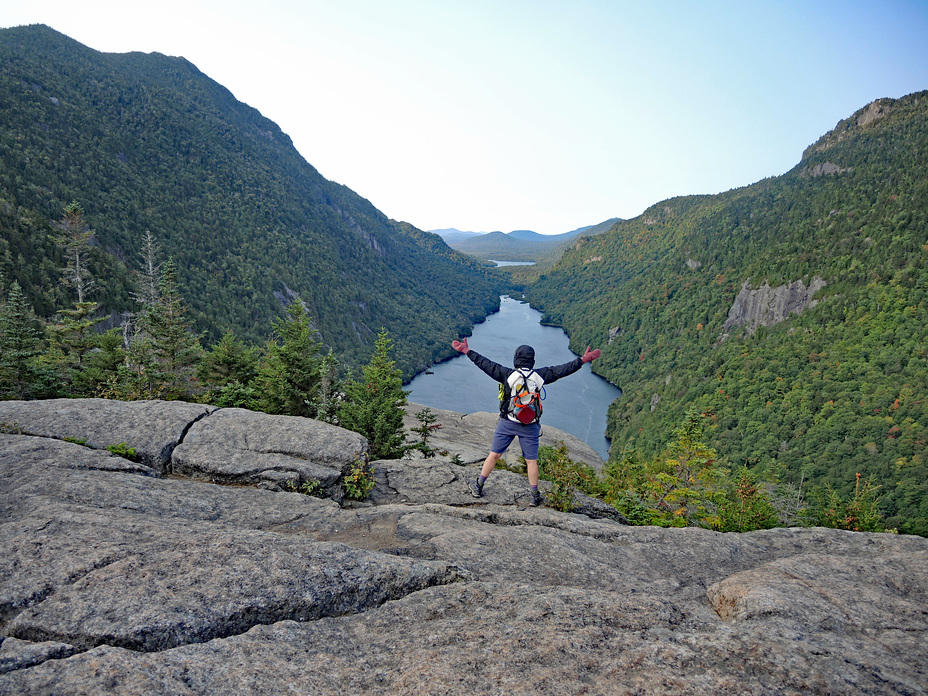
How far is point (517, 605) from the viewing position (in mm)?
4270

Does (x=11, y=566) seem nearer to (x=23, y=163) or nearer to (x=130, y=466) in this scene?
(x=130, y=466)

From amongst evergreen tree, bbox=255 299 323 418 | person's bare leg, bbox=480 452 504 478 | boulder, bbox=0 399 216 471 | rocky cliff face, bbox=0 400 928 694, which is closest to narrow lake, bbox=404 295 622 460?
evergreen tree, bbox=255 299 323 418

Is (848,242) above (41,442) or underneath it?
above

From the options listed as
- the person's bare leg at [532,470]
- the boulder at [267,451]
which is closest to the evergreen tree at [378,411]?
the boulder at [267,451]

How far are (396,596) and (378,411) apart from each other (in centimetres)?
1069

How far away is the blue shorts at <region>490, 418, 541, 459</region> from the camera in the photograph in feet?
24.6

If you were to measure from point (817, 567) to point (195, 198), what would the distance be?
15081 cm

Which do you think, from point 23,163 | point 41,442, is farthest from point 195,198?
point 41,442

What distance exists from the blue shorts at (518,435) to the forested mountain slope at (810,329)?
5748cm

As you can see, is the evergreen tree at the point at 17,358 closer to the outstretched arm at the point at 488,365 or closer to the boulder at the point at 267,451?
Answer: the boulder at the point at 267,451

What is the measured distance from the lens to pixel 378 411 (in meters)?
15.1

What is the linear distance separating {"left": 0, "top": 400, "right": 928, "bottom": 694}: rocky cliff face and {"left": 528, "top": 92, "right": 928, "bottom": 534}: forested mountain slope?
186 ft

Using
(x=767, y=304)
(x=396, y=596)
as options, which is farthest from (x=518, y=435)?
(x=767, y=304)

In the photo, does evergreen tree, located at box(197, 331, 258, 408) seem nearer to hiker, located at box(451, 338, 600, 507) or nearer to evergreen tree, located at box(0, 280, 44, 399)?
evergreen tree, located at box(0, 280, 44, 399)
